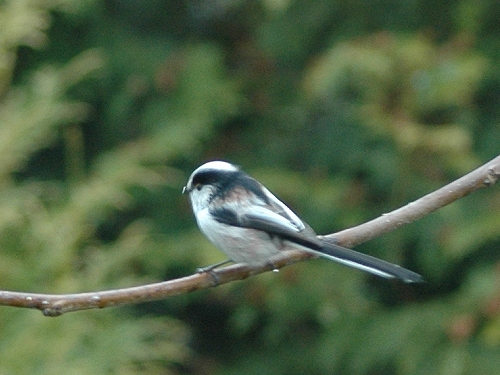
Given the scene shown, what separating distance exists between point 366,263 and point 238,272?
0.39 m

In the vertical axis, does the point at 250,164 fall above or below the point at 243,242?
below

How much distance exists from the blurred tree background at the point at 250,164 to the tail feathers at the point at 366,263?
6.55 feet

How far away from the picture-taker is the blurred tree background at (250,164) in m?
4.53

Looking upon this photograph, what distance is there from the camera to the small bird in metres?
2.59

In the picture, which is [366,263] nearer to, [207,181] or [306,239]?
[306,239]

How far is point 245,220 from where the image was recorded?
109 inches

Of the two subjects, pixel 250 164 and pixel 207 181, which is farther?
pixel 250 164

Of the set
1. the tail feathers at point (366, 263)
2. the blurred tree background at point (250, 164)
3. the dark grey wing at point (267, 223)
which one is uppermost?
the tail feathers at point (366, 263)

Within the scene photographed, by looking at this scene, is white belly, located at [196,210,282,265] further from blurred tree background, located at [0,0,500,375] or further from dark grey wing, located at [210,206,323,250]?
blurred tree background, located at [0,0,500,375]

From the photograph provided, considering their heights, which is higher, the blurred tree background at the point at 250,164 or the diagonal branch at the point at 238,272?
the diagonal branch at the point at 238,272

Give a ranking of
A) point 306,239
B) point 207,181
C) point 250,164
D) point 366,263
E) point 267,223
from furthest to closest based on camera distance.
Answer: point 250,164 → point 207,181 → point 267,223 → point 306,239 → point 366,263

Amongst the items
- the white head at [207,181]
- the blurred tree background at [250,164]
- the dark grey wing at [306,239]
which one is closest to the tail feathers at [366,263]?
the dark grey wing at [306,239]

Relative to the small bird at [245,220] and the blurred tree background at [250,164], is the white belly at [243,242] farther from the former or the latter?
the blurred tree background at [250,164]

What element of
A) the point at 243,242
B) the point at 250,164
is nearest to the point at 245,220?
the point at 243,242
